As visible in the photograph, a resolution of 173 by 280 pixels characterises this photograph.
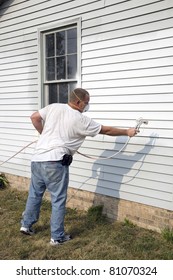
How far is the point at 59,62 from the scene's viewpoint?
7.21 metres

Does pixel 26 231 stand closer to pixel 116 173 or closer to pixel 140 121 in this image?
pixel 116 173

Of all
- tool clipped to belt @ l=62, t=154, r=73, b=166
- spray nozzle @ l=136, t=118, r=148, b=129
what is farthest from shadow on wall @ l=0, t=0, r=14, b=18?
tool clipped to belt @ l=62, t=154, r=73, b=166

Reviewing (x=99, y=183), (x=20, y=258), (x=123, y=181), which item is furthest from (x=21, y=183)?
(x=20, y=258)

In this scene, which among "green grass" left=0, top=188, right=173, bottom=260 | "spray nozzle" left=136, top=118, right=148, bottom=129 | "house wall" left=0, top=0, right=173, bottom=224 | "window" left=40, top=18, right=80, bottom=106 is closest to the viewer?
"green grass" left=0, top=188, right=173, bottom=260

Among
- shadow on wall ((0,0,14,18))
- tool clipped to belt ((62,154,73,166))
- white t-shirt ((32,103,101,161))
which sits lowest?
tool clipped to belt ((62,154,73,166))

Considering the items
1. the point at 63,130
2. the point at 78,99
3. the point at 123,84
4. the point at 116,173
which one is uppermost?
the point at 123,84

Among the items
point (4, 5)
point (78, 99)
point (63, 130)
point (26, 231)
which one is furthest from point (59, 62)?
point (26, 231)

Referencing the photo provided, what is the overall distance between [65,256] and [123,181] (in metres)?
1.66

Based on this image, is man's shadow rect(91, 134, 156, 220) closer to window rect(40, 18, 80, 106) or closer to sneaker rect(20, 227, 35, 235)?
sneaker rect(20, 227, 35, 235)

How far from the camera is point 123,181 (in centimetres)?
607

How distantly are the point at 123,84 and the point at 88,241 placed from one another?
2338 millimetres

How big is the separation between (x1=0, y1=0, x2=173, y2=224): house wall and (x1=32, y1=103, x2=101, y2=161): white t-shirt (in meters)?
0.98

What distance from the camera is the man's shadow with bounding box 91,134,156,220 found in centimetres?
583

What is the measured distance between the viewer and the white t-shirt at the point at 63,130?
5027mm
